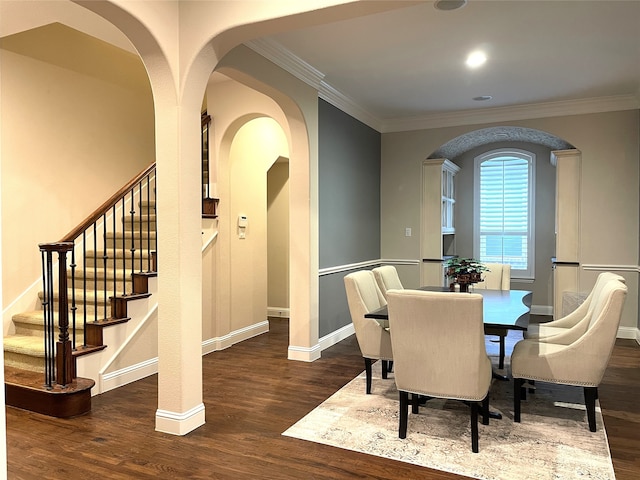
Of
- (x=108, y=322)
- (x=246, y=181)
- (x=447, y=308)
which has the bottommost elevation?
(x=108, y=322)

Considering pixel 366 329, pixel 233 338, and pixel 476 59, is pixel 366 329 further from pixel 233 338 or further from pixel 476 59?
pixel 476 59

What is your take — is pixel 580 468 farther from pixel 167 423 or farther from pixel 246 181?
pixel 246 181

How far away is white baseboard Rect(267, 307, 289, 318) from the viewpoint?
23.2 feet

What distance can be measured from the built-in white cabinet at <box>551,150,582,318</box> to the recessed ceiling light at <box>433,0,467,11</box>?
3246 mm

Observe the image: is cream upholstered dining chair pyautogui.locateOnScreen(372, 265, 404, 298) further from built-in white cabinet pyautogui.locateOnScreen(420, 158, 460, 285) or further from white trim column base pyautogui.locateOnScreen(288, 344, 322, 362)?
built-in white cabinet pyautogui.locateOnScreen(420, 158, 460, 285)

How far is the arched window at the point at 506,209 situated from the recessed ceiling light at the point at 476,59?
10.7 feet

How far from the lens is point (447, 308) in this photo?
2.58 m

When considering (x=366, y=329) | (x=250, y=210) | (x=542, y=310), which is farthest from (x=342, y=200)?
(x=542, y=310)

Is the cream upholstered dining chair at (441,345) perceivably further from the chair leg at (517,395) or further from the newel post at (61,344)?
the newel post at (61,344)

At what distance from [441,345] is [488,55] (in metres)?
2.80

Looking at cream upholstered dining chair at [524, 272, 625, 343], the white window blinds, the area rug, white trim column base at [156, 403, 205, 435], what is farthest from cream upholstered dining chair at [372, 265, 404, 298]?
the white window blinds

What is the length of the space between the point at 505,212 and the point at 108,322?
5.86m

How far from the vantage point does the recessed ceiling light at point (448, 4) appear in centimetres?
322

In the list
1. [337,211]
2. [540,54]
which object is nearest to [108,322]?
[337,211]
